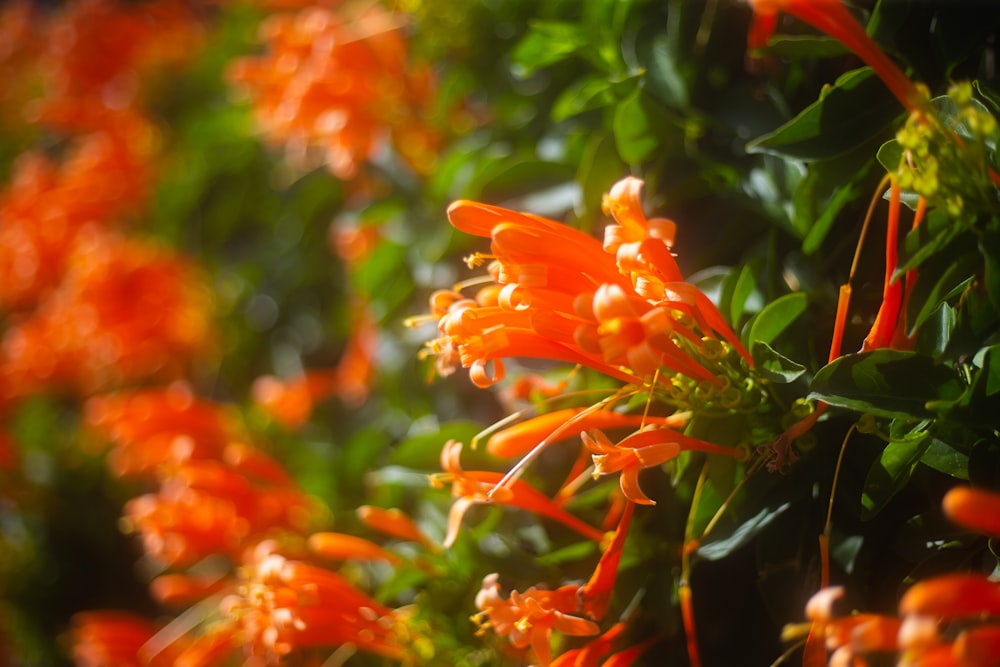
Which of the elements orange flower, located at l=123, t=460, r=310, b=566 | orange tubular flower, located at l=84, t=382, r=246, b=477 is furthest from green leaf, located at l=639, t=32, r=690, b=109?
orange tubular flower, located at l=84, t=382, r=246, b=477

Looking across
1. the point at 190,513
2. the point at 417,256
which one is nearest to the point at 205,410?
the point at 190,513

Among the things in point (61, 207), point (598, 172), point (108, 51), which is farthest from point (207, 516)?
point (108, 51)

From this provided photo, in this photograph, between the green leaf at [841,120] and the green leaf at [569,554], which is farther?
the green leaf at [569,554]

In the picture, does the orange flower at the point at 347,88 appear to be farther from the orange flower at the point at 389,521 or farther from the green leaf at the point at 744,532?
the green leaf at the point at 744,532

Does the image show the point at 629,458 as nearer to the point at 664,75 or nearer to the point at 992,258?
the point at 992,258

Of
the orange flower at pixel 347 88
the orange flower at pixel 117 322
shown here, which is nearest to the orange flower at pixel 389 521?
the orange flower at pixel 347 88

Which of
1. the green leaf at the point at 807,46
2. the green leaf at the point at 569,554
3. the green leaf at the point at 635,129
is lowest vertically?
the green leaf at the point at 569,554
